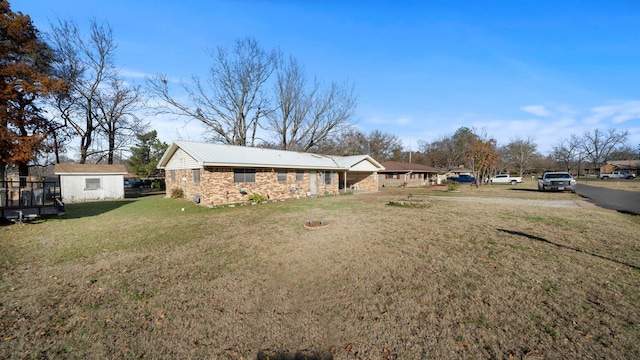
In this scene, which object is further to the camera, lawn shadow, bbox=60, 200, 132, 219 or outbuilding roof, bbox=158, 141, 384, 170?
outbuilding roof, bbox=158, 141, 384, 170

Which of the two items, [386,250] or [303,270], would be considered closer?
[303,270]

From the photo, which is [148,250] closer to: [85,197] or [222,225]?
[222,225]

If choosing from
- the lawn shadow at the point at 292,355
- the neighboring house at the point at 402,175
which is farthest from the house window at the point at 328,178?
the lawn shadow at the point at 292,355

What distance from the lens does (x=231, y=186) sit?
1455cm

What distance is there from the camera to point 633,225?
819 centimetres

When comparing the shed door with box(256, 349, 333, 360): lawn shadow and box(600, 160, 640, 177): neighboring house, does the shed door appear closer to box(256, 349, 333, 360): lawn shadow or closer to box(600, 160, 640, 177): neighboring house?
box(256, 349, 333, 360): lawn shadow

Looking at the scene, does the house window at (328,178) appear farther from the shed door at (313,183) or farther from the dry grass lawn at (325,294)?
the dry grass lawn at (325,294)

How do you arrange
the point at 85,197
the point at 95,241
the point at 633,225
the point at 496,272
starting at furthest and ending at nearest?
1. the point at 85,197
2. the point at 633,225
3. the point at 95,241
4. the point at 496,272

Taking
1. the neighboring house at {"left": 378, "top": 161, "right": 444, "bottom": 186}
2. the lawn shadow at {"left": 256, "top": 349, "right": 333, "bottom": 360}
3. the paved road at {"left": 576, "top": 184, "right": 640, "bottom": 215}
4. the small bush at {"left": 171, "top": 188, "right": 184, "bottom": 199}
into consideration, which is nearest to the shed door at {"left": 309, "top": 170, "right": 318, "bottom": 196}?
the small bush at {"left": 171, "top": 188, "right": 184, "bottom": 199}

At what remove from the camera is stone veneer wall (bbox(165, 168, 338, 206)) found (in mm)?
13875

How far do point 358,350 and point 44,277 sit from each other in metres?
5.94

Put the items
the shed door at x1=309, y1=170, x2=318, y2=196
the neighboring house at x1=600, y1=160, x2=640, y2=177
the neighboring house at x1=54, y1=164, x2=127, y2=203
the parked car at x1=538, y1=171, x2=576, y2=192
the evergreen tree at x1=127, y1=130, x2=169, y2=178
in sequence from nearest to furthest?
the neighboring house at x1=54, y1=164, x2=127, y2=203
the shed door at x1=309, y1=170, x2=318, y2=196
the parked car at x1=538, y1=171, x2=576, y2=192
the evergreen tree at x1=127, y1=130, x2=169, y2=178
the neighboring house at x1=600, y1=160, x2=640, y2=177

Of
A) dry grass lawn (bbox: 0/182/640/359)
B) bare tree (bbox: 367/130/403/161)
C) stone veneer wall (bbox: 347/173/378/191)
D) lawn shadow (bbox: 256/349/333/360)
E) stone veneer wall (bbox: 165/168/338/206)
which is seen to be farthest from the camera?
bare tree (bbox: 367/130/403/161)


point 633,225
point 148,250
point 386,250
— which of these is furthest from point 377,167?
point 148,250
